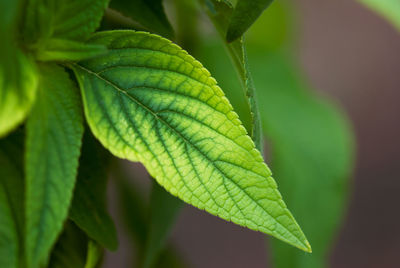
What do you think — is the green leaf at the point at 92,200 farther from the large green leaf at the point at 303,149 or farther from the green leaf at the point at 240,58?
the large green leaf at the point at 303,149

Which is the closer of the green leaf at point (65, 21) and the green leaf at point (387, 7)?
the green leaf at point (65, 21)

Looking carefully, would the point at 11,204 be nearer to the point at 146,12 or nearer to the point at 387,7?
the point at 146,12

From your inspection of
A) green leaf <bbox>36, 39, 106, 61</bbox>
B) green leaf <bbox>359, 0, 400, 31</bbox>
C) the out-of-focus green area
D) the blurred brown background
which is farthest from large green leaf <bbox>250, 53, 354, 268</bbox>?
the blurred brown background

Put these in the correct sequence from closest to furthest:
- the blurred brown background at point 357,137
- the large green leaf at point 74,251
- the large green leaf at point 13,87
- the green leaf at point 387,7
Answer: the large green leaf at point 13,87 < the large green leaf at point 74,251 < the green leaf at point 387,7 < the blurred brown background at point 357,137

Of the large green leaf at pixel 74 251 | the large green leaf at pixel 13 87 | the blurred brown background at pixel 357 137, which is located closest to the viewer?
the large green leaf at pixel 13 87

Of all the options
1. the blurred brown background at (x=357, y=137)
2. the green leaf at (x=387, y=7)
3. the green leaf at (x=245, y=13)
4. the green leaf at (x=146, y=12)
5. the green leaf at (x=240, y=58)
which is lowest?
the blurred brown background at (x=357, y=137)

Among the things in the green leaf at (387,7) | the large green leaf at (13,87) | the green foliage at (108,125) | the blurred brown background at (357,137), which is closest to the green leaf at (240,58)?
the green foliage at (108,125)
